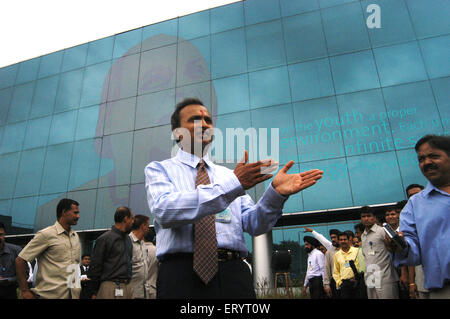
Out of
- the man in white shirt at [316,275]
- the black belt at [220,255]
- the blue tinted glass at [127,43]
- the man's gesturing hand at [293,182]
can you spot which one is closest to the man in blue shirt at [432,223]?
the man's gesturing hand at [293,182]

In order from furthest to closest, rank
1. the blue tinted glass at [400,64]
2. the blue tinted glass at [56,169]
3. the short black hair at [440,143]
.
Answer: the blue tinted glass at [56,169] → the blue tinted glass at [400,64] → the short black hair at [440,143]

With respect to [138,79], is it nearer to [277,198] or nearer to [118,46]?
[118,46]

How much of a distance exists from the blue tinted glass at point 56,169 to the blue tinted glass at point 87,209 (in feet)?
3.27

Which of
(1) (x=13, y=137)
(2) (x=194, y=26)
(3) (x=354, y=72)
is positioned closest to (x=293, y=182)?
(3) (x=354, y=72)

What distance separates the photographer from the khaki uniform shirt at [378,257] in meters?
4.66

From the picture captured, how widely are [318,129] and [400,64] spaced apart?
10.7 ft

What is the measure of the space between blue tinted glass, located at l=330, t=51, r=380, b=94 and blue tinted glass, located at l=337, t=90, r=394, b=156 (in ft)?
0.92

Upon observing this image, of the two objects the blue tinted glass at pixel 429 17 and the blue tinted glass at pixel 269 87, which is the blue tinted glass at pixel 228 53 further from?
the blue tinted glass at pixel 429 17

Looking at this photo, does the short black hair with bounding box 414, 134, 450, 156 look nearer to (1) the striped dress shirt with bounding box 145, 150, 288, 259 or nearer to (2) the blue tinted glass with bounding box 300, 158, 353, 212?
(1) the striped dress shirt with bounding box 145, 150, 288, 259

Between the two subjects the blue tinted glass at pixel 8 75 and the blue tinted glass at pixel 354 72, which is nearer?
the blue tinted glass at pixel 354 72

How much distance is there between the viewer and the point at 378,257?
4.71 m

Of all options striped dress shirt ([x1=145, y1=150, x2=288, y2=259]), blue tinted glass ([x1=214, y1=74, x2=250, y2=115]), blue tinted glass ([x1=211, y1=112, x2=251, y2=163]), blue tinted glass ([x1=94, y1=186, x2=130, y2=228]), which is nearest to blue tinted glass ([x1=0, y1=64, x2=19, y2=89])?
blue tinted glass ([x1=94, y1=186, x2=130, y2=228])

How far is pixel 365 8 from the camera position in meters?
11.1

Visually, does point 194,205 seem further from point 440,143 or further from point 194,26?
point 194,26
